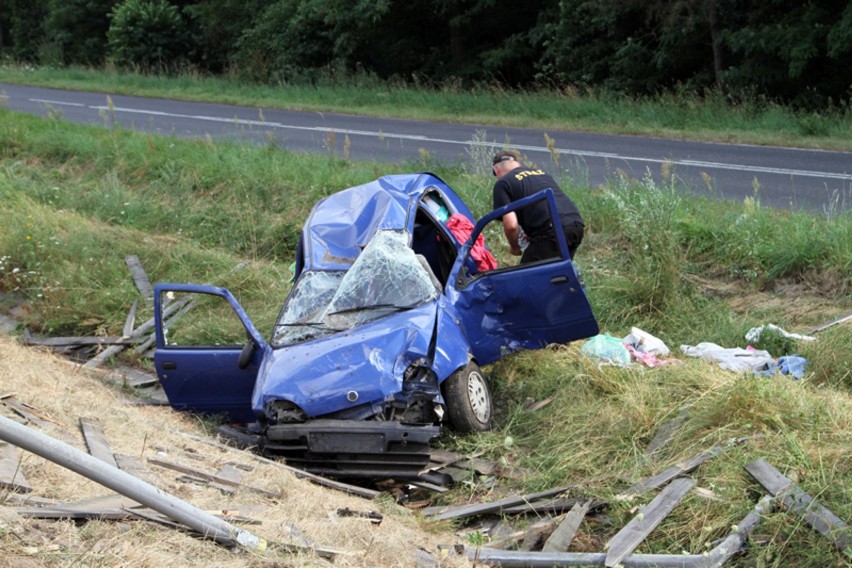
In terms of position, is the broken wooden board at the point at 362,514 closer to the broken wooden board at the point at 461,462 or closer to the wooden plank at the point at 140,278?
the broken wooden board at the point at 461,462

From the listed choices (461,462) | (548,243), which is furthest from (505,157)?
(461,462)

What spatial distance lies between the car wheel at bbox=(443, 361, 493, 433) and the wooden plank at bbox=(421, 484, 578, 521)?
850 mm

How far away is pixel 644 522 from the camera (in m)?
6.14

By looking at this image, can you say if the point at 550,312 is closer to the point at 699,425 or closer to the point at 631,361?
the point at 631,361

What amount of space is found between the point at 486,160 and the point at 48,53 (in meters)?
36.5

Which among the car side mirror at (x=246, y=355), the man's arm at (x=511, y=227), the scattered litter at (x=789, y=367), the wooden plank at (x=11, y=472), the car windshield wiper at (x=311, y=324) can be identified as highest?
the man's arm at (x=511, y=227)

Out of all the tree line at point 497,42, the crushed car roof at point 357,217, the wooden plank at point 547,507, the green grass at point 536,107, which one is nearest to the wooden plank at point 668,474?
the wooden plank at point 547,507

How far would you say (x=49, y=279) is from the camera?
40.9 feet

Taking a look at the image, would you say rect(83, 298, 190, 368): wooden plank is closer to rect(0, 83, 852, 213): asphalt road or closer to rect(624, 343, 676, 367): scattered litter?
rect(0, 83, 852, 213): asphalt road

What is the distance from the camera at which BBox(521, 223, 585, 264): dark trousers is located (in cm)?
909

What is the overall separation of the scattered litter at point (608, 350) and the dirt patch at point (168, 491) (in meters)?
2.52

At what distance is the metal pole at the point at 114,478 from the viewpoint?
13.6ft

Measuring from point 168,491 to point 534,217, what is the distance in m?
4.43

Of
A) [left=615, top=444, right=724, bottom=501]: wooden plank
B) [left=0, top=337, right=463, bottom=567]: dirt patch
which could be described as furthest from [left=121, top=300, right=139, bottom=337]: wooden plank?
[left=615, top=444, right=724, bottom=501]: wooden plank
